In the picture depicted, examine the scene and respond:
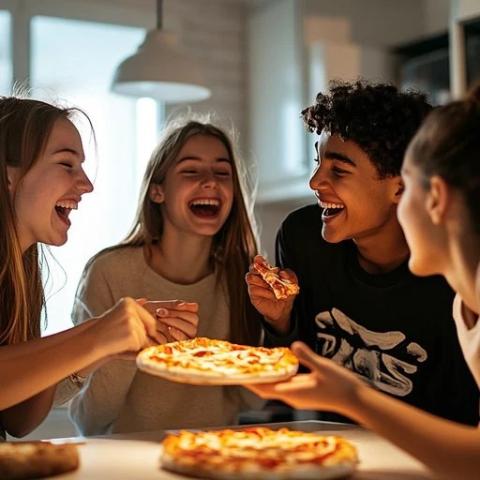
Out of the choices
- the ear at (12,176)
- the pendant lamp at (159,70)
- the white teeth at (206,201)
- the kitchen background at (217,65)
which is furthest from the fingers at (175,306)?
the kitchen background at (217,65)

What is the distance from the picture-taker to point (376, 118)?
6.78 ft

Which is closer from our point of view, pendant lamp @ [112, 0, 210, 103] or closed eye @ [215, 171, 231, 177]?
closed eye @ [215, 171, 231, 177]

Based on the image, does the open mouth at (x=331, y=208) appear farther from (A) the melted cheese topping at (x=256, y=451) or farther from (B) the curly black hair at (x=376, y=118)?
(A) the melted cheese topping at (x=256, y=451)

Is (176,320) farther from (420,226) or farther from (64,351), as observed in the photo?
(420,226)

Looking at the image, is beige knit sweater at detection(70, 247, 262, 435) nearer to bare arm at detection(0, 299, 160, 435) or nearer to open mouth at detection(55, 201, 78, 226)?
open mouth at detection(55, 201, 78, 226)

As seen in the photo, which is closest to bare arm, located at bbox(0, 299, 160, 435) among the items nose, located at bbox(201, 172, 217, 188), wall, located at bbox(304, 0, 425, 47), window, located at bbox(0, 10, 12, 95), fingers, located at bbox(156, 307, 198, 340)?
fingers, located at bbox(156, 307, 198, 340)

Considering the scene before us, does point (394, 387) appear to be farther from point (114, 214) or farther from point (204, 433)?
point (114, 214)

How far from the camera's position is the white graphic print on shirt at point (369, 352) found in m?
1.92

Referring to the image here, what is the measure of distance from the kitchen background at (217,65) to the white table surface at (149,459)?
2168mm

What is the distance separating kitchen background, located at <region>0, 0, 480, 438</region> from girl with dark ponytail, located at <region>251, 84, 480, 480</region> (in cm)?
248

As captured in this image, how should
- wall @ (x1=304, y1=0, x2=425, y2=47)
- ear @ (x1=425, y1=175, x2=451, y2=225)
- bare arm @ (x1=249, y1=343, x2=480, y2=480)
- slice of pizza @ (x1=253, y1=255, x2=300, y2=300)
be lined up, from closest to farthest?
1. bare arm @ (x1=249, y1=343, x2=480, y2=480)
2. ear @ (x1=425, y1=175, x2=451, y2=225)
3. slice of pizza @ (x1=253, y1=255, x2=300, y2=300)
4. wall @ (x1=304, y1=0, x2=425, y2=47)

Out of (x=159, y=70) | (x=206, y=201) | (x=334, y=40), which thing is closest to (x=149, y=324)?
(x=206, y=201)

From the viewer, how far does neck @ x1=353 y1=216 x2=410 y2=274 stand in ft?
6.89

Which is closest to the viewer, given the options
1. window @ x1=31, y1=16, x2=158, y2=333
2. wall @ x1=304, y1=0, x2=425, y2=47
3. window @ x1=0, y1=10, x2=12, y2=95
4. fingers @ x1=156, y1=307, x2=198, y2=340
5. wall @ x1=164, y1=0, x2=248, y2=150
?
fingers @ x1=156, y1=307, x2=198, y2=340
